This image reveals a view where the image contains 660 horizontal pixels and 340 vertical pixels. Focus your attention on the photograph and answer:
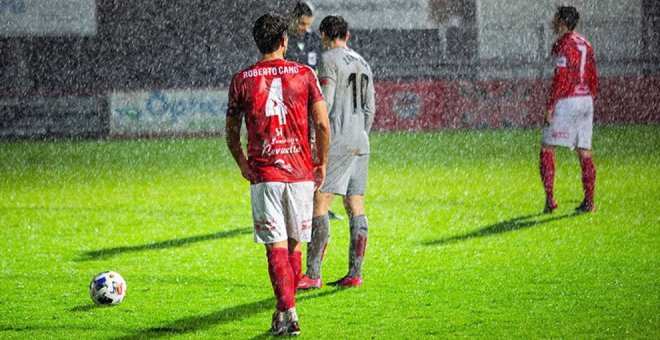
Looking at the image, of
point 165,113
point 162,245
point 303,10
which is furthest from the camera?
point 165,113

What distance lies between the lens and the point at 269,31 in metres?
5.45

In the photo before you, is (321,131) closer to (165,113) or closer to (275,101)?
(275,101)

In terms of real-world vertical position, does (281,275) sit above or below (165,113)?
above

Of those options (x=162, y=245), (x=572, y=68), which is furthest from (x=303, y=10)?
(x=572, y=68)

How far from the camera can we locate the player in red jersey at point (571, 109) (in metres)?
10.3

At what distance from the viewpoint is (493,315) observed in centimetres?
618

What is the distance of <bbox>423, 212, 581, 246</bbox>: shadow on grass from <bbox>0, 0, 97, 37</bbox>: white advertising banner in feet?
55.1

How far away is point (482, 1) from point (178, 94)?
9652mm

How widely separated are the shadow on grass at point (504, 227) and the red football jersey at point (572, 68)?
1.21 m

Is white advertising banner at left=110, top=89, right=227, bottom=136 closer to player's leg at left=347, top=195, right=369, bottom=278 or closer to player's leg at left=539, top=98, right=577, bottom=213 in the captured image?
player's leg at left=539, top=98, right=577, bottom=213

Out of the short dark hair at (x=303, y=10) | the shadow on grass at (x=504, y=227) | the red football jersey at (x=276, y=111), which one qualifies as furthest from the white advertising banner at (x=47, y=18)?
the red football jersey at (x=276, y=111)

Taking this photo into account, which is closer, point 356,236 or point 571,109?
point 356,236

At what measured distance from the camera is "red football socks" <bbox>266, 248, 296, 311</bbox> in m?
5.56

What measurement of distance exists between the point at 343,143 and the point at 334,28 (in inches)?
32.3
